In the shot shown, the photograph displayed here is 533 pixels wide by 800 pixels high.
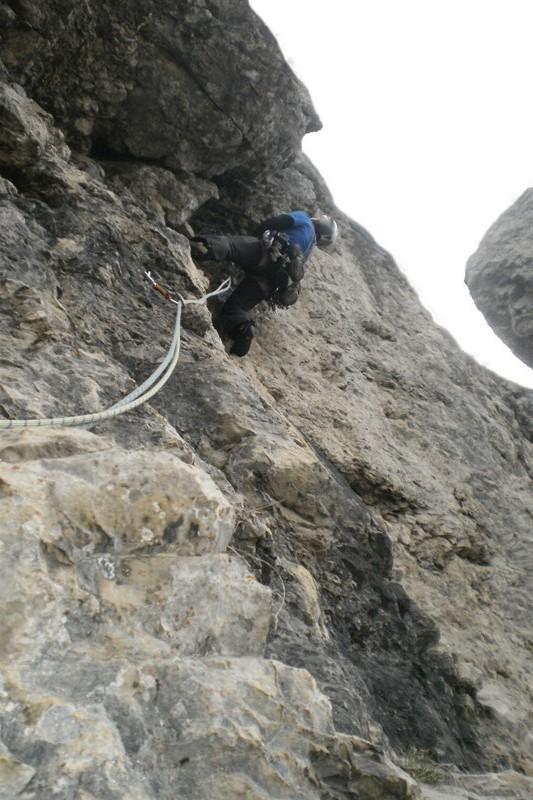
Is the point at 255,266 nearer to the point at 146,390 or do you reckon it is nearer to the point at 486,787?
the point at 146,390

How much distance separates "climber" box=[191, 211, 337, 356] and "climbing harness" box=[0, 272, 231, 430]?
10.7 inches

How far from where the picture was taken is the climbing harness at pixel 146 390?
266cm

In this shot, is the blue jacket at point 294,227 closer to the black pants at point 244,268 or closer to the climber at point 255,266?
the climber at point 255,266

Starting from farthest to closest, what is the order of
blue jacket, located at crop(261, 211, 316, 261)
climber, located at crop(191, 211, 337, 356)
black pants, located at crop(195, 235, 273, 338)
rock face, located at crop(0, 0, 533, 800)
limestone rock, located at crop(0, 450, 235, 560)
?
blue jacket, located at crop(261, 211, 316, 261) < black pants, located at crop(195, 235, 273, 338) < climber, located at crop(191, 211, 337, 356) < limestone rock, located at crop(0, 450, 235, 560) < rock face, located at crop(0, 0, 533, 800)

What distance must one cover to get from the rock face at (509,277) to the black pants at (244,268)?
9.95 metres

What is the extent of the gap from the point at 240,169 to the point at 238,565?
6.27 metres

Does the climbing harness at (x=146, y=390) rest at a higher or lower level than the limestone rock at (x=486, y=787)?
higher

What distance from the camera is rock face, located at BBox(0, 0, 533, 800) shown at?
2189 mm

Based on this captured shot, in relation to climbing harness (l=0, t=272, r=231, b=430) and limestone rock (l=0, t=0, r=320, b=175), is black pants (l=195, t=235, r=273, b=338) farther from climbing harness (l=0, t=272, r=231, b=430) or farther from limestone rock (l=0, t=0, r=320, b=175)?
limestone rock (l=0, t=0, r=320, b=175)

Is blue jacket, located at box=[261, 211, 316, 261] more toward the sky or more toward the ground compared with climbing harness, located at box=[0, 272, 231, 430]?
more toward the sky

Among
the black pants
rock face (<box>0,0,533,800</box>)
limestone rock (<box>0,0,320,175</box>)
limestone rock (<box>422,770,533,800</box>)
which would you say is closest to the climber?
the black pants

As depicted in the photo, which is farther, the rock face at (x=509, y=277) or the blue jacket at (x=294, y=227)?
the rock face at (x=509, y=277)

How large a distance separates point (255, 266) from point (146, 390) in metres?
3.34

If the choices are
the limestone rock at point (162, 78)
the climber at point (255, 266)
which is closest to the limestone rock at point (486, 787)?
the climber at point (255, 266)
